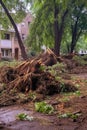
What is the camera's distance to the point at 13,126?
6785 millimetres

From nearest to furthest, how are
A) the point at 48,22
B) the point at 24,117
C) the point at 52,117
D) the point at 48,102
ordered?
the point at 24,117, the point at 52,117, the point at 48,102, the point at 48,22

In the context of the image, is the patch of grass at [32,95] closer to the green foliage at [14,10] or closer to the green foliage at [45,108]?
the green foliage at [45,108]

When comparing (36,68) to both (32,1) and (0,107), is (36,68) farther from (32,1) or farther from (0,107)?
(32,1)

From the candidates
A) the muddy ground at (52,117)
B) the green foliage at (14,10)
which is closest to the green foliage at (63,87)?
the muddy ground at (52,117)

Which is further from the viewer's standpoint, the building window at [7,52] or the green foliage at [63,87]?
the building window at [7,52]

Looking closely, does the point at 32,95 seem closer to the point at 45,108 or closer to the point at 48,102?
the point at 48,102

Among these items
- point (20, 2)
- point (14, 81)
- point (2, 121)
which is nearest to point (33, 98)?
point (14, 81)

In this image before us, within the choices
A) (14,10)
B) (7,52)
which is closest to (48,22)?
(14,10)

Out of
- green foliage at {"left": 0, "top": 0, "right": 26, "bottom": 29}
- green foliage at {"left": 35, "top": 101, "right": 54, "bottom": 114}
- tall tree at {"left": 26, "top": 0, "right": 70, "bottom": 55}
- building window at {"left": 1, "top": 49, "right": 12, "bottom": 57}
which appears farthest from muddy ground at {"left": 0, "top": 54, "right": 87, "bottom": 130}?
building window at {"left": 1, "top": 49, "right": 12, "bottom": 57}

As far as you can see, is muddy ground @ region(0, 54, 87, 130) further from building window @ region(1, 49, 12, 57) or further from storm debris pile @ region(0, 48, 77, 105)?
building window @ region(1, 49, 12, 57)

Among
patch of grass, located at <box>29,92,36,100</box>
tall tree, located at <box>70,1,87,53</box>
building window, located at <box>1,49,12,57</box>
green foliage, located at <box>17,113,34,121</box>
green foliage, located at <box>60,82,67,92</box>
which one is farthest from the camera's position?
building window, located at <box>1,49,12,57</box>

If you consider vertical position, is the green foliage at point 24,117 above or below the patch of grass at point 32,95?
above

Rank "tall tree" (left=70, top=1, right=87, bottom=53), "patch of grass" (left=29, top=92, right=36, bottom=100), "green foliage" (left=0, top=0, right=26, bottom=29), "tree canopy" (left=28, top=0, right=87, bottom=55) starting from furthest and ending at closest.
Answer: "tall tree" (left=70, top=1, right=87, bottom=53) < "green foliage" (left=0, top=0, right=26, bottom=29) < "tree canopy" (left=28, top=0, right=87, bottom=55) < "patch of grass" (left=29, top=92, right=36, bottom=100)

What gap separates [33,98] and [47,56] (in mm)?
13625
